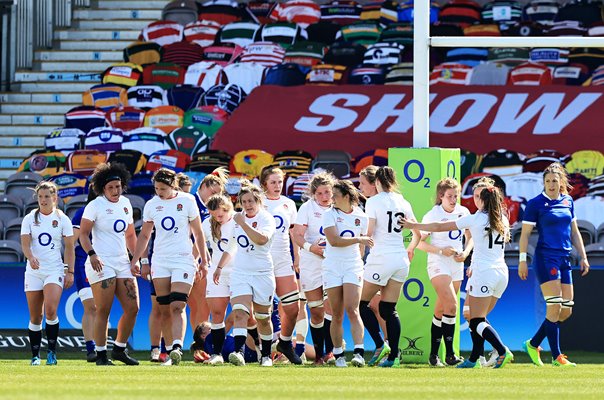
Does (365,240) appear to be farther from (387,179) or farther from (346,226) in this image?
(387,179)

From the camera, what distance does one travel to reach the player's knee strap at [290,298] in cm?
1344

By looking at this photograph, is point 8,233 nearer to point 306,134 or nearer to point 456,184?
point 306,134

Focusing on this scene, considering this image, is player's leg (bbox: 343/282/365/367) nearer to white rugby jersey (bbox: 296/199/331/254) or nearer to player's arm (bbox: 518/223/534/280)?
white rugby jersey (bbox: 296/199/331/254)

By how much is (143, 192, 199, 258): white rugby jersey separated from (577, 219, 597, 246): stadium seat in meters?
6.12

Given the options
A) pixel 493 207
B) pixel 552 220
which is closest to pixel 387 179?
pixel 493 207

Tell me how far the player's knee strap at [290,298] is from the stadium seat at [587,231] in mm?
5201

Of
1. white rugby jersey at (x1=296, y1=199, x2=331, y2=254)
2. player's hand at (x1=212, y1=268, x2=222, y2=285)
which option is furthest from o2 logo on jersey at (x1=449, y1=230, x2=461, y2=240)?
player's hand at (x1=212, y1=268, x2=222, y2=285)

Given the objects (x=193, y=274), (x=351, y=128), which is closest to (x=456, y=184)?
(x=193, y=274)

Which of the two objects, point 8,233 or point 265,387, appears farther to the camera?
point 8,233

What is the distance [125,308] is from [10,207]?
6047mm

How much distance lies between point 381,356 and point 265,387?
123 inches

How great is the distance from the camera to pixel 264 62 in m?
22.0

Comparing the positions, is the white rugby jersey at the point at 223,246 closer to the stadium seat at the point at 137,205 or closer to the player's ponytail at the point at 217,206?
the player's ponytail at the point at 217,206

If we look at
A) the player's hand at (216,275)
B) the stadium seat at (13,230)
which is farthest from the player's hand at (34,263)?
the stadium seat at (13,230)
